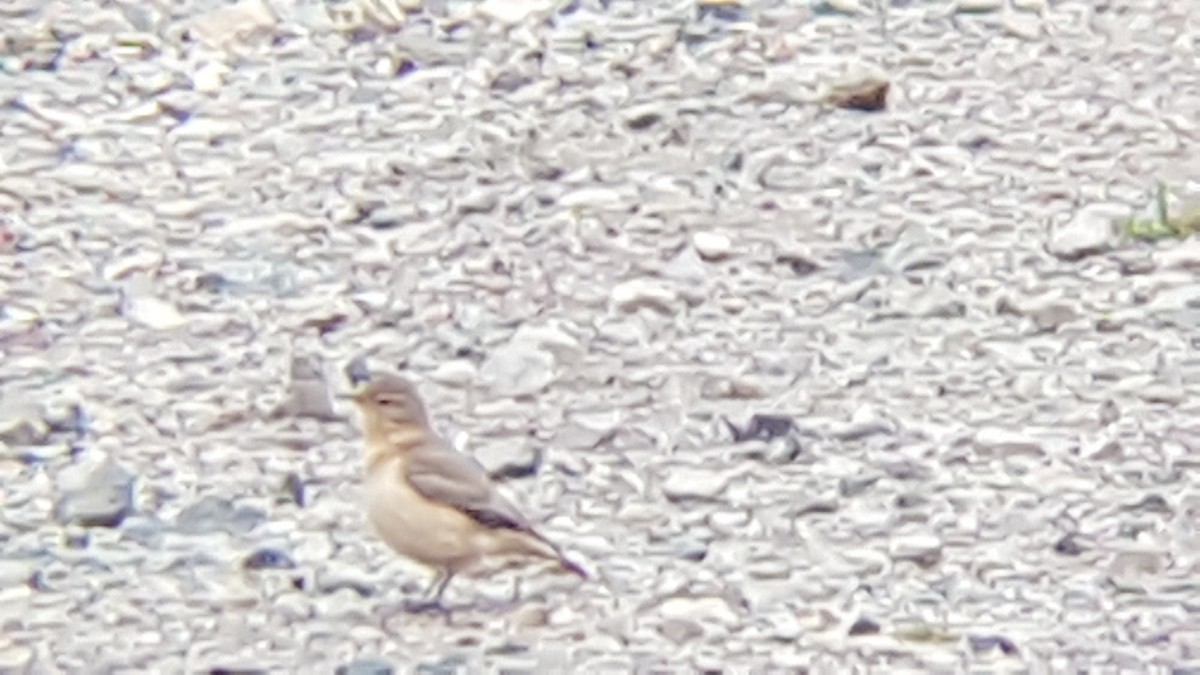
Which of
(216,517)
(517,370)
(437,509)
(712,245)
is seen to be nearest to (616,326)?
(517,370)

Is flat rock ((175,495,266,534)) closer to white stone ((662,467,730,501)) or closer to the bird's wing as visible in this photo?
the bird's wing

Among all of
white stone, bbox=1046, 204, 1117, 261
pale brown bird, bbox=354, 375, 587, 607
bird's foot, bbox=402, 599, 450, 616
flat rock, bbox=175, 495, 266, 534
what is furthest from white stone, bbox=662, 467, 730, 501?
white stone, bbox=1046, 204, 1117, 261

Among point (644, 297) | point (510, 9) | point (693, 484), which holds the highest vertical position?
point (693, 484)

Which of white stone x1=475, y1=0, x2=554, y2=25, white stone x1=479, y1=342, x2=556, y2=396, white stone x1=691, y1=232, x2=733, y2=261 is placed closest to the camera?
white stone x1=479, y1=342, x2=556, y2=396

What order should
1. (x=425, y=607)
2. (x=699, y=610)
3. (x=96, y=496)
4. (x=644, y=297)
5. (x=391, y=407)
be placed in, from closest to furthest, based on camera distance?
(x=699, y=610) < (x=425, y=607) < (x=391, y=407) < (x=96, y=496) < (x=644, y=297)

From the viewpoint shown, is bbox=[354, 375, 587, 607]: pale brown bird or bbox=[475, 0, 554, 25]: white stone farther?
bbox=[475, 0, 554, 25]: white stone

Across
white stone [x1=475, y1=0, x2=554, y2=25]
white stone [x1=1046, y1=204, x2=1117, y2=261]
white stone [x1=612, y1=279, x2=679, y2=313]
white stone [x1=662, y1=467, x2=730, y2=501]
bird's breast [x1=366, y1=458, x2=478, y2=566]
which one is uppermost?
bird's breast [x1=366, y1=458, x2=478, y2=566]

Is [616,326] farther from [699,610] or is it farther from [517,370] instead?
[699,610]
